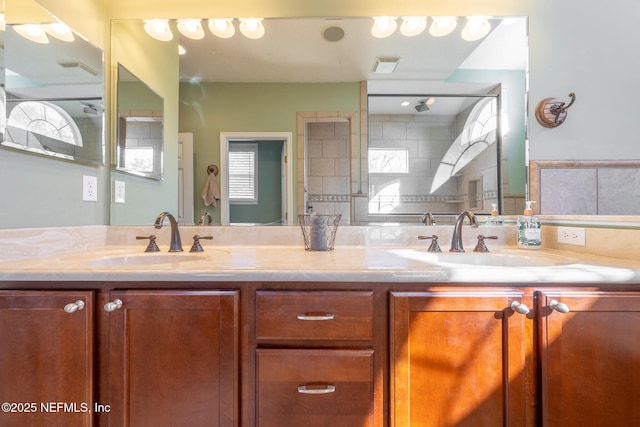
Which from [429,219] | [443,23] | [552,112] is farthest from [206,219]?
[552,112]

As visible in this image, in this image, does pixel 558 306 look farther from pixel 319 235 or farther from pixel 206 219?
pixel 206 219

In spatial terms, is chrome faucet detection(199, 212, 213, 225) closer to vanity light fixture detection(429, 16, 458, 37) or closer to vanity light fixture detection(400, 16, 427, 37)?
vanity light fixture detection(400, 16, 427, 37)

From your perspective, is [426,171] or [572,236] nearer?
[572,236]

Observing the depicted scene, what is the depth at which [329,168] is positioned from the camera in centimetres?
161

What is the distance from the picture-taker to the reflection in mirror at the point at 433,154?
1.56m

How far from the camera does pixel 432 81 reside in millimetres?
1586

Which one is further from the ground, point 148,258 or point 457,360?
point 148,258

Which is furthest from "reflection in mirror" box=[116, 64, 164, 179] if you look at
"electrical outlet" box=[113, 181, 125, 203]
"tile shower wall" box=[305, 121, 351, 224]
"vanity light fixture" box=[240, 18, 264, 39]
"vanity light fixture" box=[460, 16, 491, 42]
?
"vanity light fixture" box=[460, 16, 491, 42]

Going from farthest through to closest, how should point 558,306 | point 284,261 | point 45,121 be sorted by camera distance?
1. point 45,121
2. point 284,261
3. point 558,306

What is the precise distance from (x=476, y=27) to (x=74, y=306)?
2043 mm

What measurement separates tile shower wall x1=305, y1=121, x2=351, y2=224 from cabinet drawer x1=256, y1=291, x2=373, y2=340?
2.31 feet

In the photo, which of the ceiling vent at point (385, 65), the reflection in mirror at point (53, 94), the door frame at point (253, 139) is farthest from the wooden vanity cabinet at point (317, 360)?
the ceiling vent at point (385, 65)

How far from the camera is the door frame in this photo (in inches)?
63.2

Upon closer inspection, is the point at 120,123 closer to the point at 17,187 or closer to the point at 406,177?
the point at 17,187
